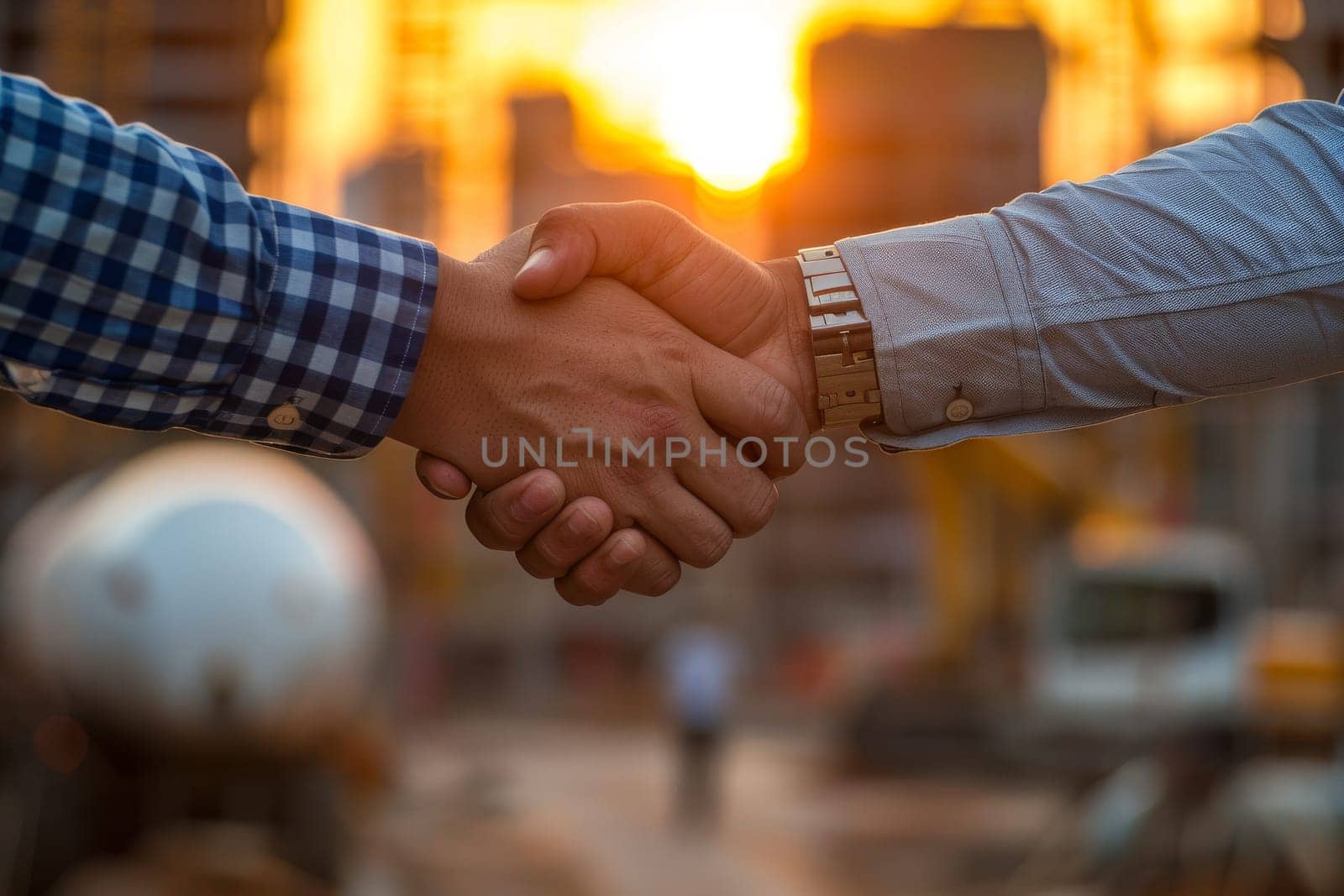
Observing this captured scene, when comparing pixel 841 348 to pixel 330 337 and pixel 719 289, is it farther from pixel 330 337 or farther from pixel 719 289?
pixel 330 337

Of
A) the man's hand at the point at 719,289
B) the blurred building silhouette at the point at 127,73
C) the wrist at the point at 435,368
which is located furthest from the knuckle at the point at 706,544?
the blurred building silhouette at the point at 127,73

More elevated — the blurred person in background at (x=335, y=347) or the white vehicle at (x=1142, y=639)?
the blurred person in background at (x=335, y=347)

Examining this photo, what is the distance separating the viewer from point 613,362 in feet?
8.45

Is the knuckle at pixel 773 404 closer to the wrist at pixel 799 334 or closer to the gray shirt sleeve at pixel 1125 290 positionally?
the wrist at pixel 799 334

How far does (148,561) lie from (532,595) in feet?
122

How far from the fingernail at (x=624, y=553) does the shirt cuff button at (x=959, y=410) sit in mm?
601

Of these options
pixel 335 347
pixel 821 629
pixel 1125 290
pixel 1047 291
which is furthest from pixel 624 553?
pixel 821 629

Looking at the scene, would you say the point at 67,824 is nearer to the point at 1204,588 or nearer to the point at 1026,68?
the point at 1204,588

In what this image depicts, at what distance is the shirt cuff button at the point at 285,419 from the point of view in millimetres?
2271

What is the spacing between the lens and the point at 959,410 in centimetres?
251

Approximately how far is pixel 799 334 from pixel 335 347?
850 millimetres

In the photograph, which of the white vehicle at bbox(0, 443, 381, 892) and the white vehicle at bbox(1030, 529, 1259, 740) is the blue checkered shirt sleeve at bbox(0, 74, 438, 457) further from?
the white vehicle at bbox(1030, 529, 1259, 740)

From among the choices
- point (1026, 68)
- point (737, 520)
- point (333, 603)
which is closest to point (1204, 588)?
point (333, 603)

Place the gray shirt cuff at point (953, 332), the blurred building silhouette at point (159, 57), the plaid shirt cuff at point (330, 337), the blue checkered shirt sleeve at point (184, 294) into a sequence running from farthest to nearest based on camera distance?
the blurred building silhouette at point (159, 57) → the gray shirt cuff at point (953, 332) → the plaid shirt cuff at point (330, 337) → the blue checkered shirt sleeve at point (184, 294)
